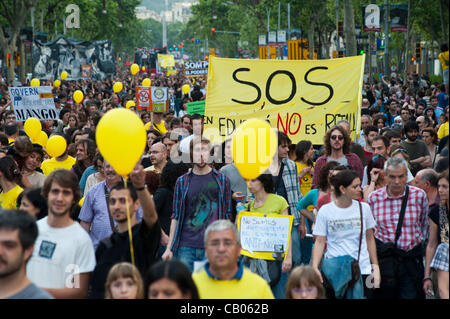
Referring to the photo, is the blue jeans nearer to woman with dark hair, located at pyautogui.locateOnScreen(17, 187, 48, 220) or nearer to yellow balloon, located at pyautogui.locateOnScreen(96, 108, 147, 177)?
woman with dark hair, located at pyautogui.locateOnScreen(17, 187, 48, 220)

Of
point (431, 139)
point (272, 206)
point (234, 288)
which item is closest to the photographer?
point (234, 288)

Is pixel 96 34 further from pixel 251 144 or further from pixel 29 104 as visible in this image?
pixel 251 144

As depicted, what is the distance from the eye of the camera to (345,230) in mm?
6047

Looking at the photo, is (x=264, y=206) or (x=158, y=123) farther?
(x=158, y=123)

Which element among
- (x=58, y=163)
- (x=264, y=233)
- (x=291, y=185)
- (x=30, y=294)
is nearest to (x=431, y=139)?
(x=291, y=185)

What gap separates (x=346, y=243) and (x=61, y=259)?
2233 mm

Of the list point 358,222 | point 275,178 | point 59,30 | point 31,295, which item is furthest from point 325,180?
point 59,30

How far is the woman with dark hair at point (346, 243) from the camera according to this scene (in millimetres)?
6004

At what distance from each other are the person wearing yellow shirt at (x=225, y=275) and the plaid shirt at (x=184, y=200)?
1945mm

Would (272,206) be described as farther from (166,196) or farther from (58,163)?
(58,163)

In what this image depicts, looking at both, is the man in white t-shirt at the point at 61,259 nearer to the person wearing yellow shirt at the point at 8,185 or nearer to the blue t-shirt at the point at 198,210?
the blue t-shirt at the point at 198,210

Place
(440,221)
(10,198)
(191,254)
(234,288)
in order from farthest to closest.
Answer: (10,198) → (191,254) → (440,221) → (234,288)

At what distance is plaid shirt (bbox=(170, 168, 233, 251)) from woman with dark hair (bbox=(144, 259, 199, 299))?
7.95 ft

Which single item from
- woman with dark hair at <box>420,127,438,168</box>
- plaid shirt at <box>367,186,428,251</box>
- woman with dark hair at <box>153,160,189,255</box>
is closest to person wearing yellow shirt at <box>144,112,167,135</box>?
woman with dark hair at <box>420,127,438,168</box>
